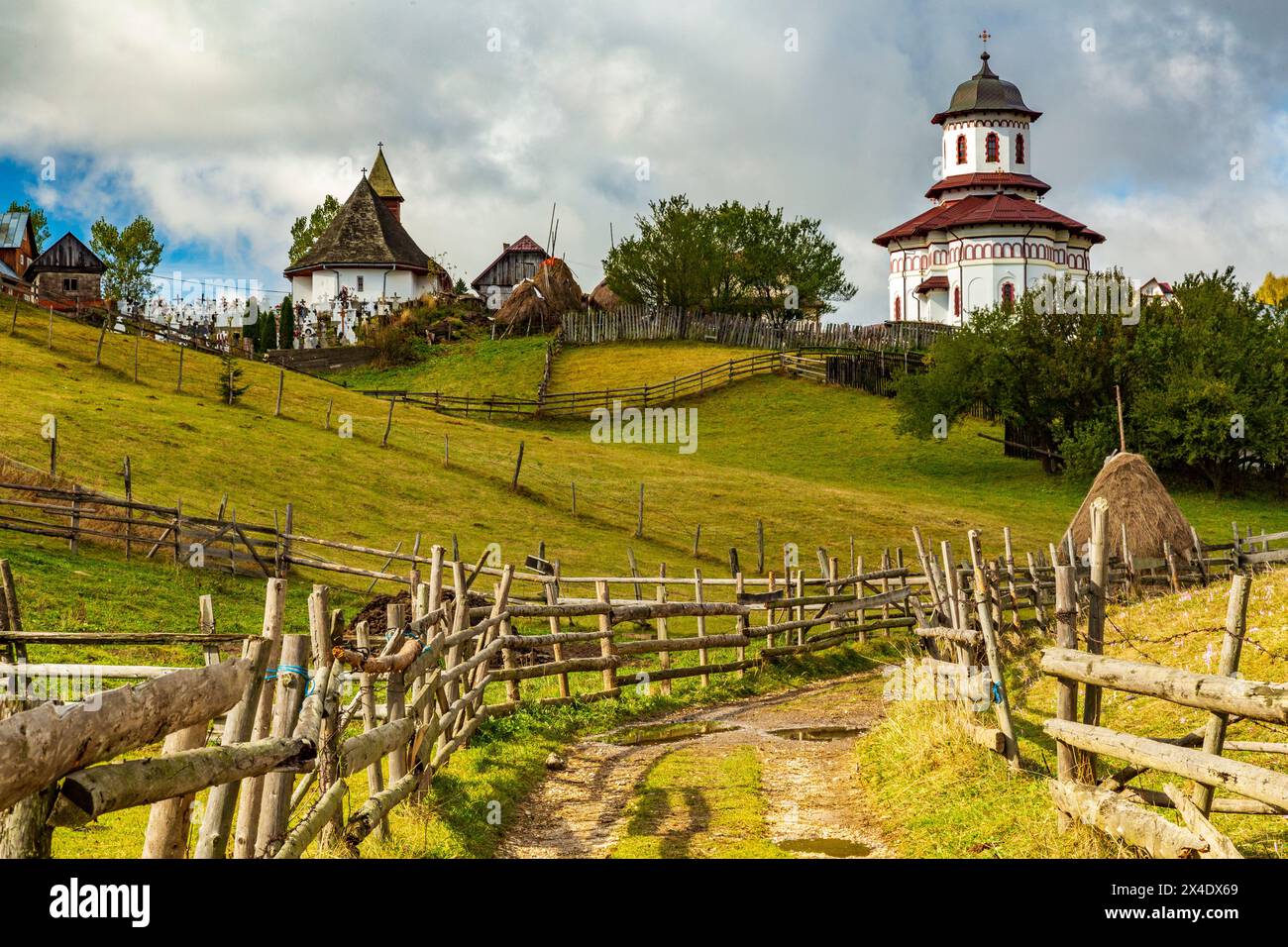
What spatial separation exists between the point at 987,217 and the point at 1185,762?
64.6 m

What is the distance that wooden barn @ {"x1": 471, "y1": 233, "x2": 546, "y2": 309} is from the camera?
86.3m

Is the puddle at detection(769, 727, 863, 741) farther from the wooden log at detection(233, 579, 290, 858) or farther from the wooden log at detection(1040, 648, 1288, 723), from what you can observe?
the wooden log at detection(233, 579, 290, 858)

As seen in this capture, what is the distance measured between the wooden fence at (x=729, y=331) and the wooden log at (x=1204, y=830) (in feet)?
177

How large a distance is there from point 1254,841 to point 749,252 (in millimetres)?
70412

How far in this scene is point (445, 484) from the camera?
33.9 meters

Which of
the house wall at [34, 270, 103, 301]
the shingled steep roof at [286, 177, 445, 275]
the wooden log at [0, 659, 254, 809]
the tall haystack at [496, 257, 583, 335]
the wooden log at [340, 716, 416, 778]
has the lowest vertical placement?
the wooden log at [340, 716, 416, 778]

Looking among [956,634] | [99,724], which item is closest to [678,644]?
[956,634]

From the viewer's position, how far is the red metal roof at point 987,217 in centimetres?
6788

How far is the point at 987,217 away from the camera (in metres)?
67.8

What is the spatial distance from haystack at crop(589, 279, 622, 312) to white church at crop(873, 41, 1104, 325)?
1482cm

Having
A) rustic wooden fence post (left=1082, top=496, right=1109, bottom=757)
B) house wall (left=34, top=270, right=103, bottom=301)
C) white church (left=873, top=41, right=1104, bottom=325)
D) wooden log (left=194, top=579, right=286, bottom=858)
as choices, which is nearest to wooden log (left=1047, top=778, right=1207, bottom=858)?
rustic wooden fence post (left=1082, top=496, right=1109, bottom=757)

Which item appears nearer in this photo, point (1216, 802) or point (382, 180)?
point (1216, 802)

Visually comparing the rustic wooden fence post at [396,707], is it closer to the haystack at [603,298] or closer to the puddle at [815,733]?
the puddle at [815,733]

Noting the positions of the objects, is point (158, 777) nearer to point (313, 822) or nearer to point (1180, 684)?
point (313, 822)
